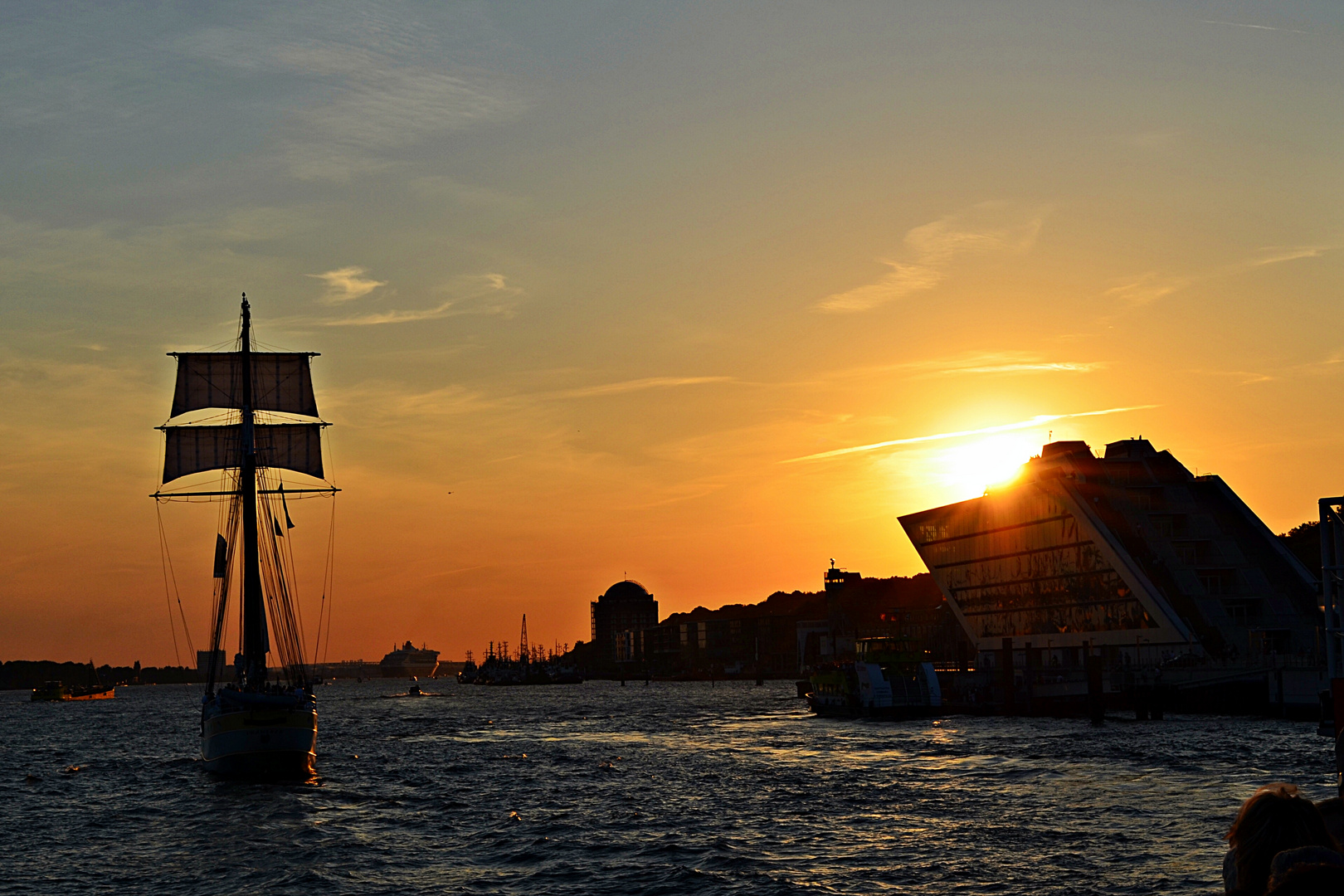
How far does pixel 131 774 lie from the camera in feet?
221

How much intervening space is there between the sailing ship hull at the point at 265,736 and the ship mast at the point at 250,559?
250cm

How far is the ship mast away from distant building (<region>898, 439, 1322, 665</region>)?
65.2m

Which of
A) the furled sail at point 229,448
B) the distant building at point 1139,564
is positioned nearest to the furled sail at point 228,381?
the furled sail at point 229,448

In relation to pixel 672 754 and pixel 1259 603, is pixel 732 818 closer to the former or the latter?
pixel 672 754

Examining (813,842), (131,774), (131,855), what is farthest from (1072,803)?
(131,774)

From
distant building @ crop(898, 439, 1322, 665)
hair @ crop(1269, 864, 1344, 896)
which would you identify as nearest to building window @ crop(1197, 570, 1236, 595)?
distant building @ crop(898, 439, 1322, 665)

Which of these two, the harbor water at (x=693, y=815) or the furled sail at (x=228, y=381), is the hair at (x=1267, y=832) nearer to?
the harbor water at (x=693, y=815)

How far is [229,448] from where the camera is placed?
73.7 meters

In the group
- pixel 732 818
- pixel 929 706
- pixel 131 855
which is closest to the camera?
pixel 131 855

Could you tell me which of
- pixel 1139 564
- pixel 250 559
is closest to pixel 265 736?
pixel 250 559

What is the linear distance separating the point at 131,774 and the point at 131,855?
31987 mm

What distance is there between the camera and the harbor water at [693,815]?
101ft

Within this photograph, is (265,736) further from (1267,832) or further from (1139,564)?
(1139,564)

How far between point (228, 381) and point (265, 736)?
26948mm
